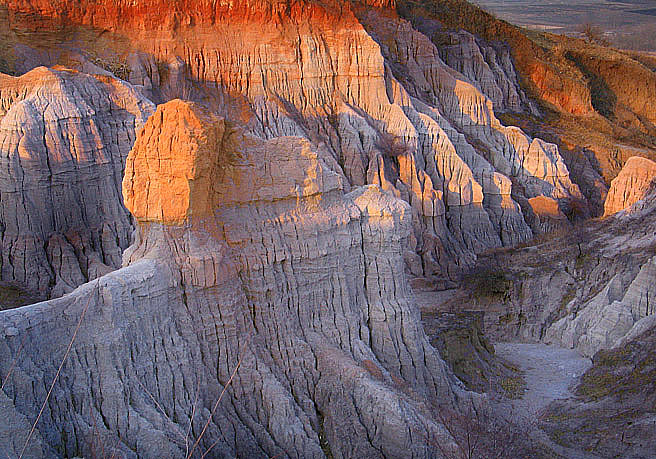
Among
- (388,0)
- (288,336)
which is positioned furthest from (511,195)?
(288,336)

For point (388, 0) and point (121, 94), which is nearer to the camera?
point (121, 94)

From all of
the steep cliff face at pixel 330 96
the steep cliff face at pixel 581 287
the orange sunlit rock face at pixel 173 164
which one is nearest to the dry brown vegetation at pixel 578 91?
the steep cliff face at pixel 330 96

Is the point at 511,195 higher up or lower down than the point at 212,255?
lower down

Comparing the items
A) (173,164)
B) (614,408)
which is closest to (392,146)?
(614,408)

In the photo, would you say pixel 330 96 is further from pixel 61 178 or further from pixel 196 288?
pixel 196 288

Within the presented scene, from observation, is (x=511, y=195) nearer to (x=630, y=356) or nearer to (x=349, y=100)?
(x=349, y=100)

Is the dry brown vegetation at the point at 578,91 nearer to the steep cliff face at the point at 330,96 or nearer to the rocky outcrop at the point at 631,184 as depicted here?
the steep cliff face at the point at 330,96

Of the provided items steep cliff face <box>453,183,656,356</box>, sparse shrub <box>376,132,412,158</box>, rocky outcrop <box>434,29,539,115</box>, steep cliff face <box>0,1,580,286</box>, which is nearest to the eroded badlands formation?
steep cliff face <box>453,183,656,356</box>
